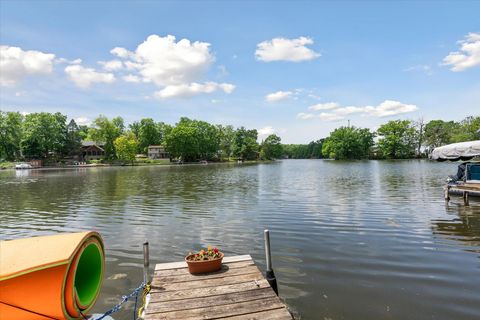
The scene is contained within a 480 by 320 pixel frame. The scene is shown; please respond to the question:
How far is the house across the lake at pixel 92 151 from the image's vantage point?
403ft

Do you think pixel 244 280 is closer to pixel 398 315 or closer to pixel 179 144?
pixel 398 315

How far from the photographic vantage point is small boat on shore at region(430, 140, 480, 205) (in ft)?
58.5

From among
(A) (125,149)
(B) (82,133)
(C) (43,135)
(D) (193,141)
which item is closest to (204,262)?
(A) (125,149)

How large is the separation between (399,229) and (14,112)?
4970 inches

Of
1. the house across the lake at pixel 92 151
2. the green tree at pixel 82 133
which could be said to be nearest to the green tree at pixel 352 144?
the house across the lake at pixel 92 151

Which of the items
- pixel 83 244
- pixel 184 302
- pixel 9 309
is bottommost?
pixel 184 302

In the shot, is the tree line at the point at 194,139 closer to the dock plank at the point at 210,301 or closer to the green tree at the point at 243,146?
the green tree at the point at 243,146

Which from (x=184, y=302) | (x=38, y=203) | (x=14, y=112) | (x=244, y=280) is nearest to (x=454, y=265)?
(x=244, y=280)

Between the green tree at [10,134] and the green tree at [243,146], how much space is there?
81495 millimetres

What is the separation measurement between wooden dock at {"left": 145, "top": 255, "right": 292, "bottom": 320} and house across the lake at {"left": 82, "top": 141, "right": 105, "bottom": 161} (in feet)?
419

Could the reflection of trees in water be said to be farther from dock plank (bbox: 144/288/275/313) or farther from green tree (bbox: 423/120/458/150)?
green tree (bbox: 423/120/458/150)

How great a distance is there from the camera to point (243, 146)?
139625 millimetres

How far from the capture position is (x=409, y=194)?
70.8 feet

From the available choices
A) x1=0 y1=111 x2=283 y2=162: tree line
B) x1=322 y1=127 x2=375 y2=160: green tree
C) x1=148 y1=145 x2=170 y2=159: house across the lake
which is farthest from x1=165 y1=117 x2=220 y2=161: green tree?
x1=322 y1=127 x2=375 y2=160: green tree
